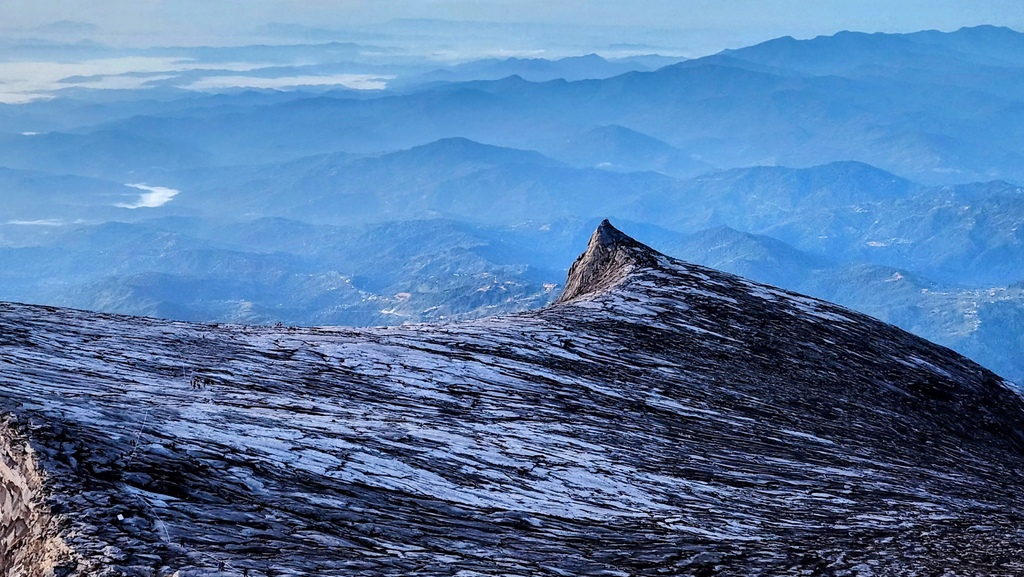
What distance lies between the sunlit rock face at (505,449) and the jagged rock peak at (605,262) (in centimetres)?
509

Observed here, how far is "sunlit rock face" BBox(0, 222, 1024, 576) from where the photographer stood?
987 centimetres

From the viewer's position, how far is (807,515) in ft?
46.5

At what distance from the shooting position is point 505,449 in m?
14.2

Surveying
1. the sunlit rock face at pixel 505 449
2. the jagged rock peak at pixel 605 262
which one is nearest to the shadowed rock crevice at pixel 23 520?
the sunlit rock face at pixel 505 449

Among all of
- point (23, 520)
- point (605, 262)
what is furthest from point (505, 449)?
point (605, 262)

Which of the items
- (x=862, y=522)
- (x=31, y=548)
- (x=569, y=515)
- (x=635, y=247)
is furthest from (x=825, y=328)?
(x=31, y=548)

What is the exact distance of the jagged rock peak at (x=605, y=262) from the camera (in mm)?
29781

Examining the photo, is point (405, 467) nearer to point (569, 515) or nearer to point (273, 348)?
point (569, 515)

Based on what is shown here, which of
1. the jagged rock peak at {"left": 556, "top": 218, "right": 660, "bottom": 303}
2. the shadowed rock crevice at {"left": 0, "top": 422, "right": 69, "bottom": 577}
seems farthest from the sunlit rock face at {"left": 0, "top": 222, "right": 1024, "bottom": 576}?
the jagged rock peak at {"left": 556, "top": 218, "right": 660, "bottom": 303}

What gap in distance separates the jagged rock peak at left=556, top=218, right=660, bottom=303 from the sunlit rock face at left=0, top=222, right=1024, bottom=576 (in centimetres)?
509

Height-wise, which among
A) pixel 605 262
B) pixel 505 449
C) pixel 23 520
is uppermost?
pixel 605 262

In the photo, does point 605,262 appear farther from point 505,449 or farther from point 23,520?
point 23,520

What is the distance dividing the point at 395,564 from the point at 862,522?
850cm

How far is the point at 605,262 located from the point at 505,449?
59.9 feet
